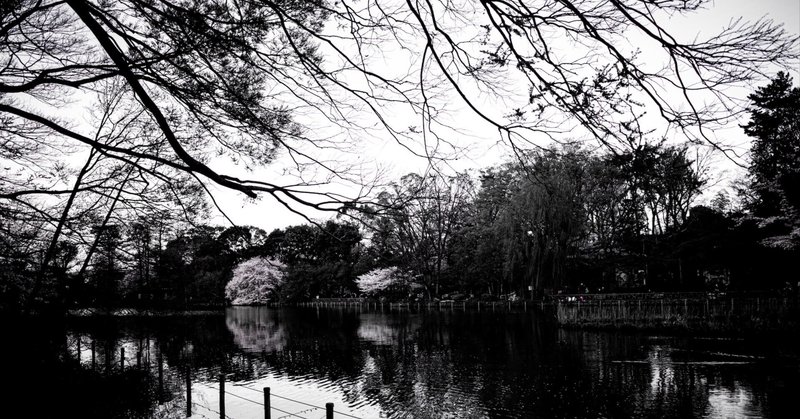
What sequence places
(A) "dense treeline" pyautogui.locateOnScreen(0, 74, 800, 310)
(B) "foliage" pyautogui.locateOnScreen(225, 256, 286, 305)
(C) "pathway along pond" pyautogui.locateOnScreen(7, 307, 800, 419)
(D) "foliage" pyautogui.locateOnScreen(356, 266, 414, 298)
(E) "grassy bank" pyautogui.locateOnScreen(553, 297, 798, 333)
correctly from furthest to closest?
(B) "foliage" pyautogui.locateOnScreen(225, 256, 286, 305)
(D) "foliage" pyautogui.locateOnScreen(356, 266, 414, 298)
(E) "grassy bank" pyautogui.locateOnScreen(553, 297, 798, 333)
(C) "pathway along pond" pyautogui.locateOnScreen(7, 307, 800, 419)
(A) "dense treeline" pyautogui.locateOnScreen(0, 74, 800, 310)

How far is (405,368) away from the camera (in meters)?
14.5

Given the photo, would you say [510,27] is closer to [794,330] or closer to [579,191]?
[794,330]

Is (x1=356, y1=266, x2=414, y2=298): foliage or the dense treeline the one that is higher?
the dense treeline

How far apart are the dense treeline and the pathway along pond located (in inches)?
58.7

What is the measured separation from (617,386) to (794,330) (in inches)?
414

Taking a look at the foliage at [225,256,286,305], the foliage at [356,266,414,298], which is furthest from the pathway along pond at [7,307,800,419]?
the foliage at [225,256,286,305]

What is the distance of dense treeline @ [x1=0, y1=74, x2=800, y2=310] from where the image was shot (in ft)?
17.7

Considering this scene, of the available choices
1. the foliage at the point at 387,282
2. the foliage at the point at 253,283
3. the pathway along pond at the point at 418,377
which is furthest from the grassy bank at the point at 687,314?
the foliage at the point at 253,283

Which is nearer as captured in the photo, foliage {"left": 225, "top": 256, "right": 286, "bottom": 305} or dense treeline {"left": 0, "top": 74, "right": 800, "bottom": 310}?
Answer: dense treeline {"left": 0, "top": 74, "right": 800, "bottom": 310}

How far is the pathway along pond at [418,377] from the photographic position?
884 cm

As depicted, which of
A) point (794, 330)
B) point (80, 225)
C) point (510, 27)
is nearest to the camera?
point (510, 27)

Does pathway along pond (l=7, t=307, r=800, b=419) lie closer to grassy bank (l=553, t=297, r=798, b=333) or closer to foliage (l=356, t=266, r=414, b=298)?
grassy bank (l=553, t=297, r=798, b=333)

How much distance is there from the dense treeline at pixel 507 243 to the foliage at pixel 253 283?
263 millimetres

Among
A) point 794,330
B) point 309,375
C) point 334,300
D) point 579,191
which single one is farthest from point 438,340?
point 334,300
